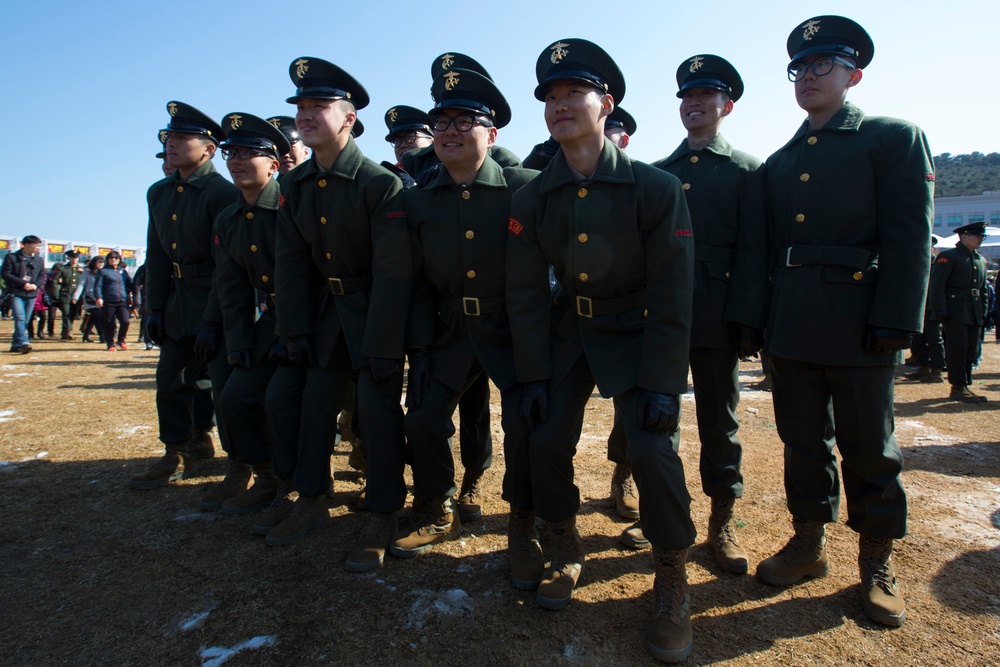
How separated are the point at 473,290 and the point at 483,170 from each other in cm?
67

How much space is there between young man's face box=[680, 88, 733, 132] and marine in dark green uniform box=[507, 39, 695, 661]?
0.66 metres

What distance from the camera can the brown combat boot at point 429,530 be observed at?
10.6ft

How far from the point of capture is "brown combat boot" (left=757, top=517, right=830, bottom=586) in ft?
9.61

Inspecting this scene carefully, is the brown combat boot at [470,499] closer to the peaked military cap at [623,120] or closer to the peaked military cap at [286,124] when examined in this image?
the peaked military cap at [623,120]

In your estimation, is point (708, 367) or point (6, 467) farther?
point (6, 467)

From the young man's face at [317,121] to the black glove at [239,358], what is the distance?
1.45 meters

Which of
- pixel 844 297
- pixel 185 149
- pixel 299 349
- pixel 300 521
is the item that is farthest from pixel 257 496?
pixel 844 297

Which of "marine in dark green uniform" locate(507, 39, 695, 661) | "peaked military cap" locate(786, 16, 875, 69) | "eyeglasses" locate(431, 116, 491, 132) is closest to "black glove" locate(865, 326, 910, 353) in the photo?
"marine in dark green uniform" locate(507, 39, 695, 661)

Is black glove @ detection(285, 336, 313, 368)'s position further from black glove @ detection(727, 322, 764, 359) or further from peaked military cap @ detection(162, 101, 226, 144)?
black glove @ detection(727, 322, 764, 359)

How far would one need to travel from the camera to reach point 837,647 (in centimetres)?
245

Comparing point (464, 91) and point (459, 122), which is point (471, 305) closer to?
point (459, 122)

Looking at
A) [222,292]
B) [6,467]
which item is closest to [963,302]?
[222,292]

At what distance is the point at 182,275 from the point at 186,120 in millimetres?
1156

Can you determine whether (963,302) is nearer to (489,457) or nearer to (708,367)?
(708,367)
